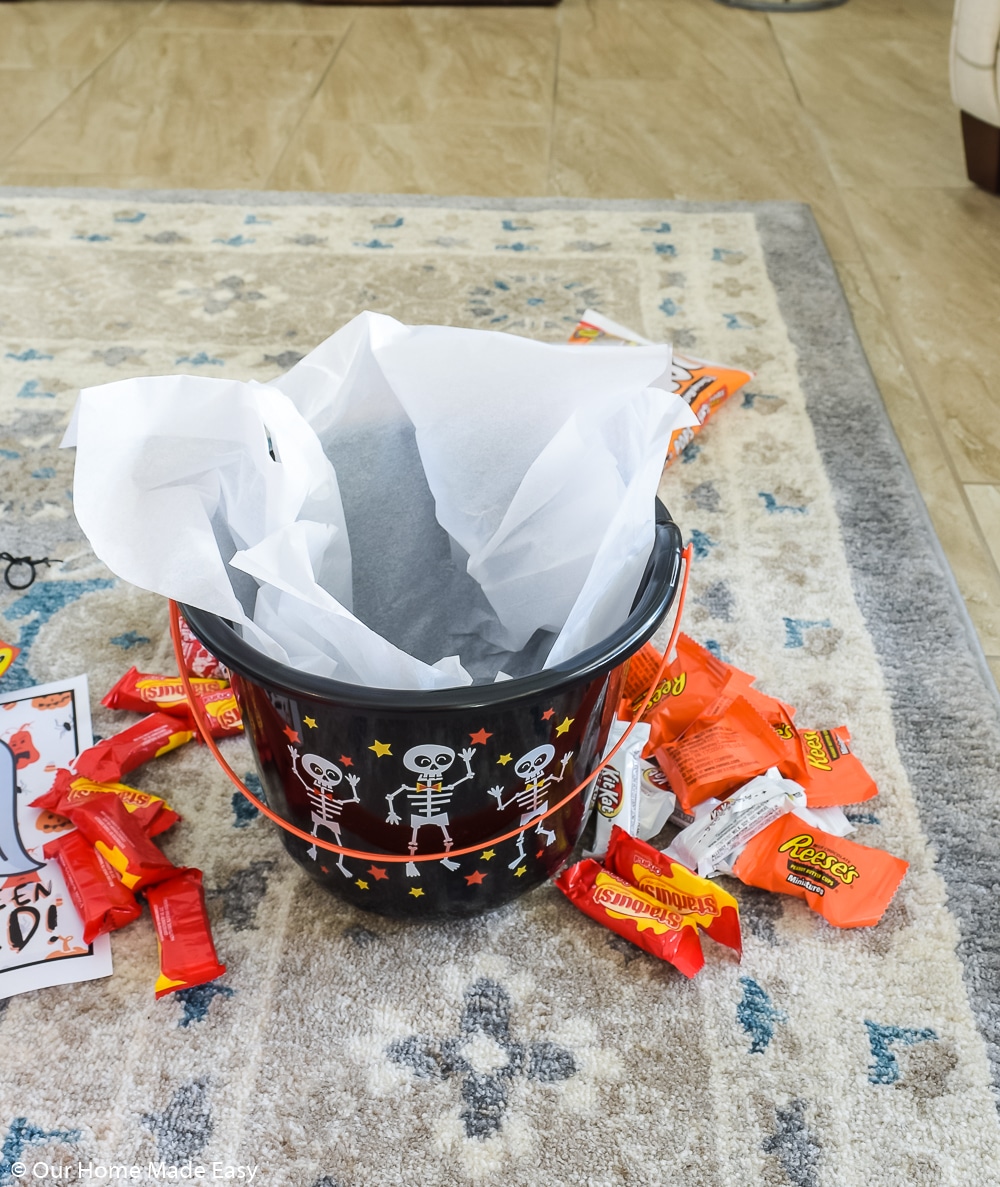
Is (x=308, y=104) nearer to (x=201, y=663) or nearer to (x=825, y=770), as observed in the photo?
(x=201, y=663)

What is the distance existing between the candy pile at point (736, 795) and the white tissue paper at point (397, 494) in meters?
0.13

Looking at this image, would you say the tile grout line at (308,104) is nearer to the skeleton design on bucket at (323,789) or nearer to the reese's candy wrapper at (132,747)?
the reese's candy wrapper at (132,747)

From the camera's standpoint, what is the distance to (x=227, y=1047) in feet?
1.86

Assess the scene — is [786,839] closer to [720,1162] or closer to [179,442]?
[720,1162]

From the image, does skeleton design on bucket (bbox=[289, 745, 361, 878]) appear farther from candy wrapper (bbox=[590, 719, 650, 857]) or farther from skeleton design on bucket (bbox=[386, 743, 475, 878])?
candy wrapper (bbox=[590, 719, 650, 857])

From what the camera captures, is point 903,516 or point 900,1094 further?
point 903,516

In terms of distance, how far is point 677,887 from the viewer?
61 centimetres

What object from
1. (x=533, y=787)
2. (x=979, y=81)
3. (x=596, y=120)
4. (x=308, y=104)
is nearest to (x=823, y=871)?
(x=533, y=787)

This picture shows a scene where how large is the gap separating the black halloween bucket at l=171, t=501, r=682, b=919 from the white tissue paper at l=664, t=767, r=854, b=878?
0.08 meters

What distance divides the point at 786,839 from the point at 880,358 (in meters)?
0.79

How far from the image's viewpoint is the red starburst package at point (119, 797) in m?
0.66

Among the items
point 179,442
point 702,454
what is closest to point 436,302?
point 702,454

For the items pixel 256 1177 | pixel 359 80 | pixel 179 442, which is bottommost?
pixel 256 1177

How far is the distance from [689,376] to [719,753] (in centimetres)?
52
